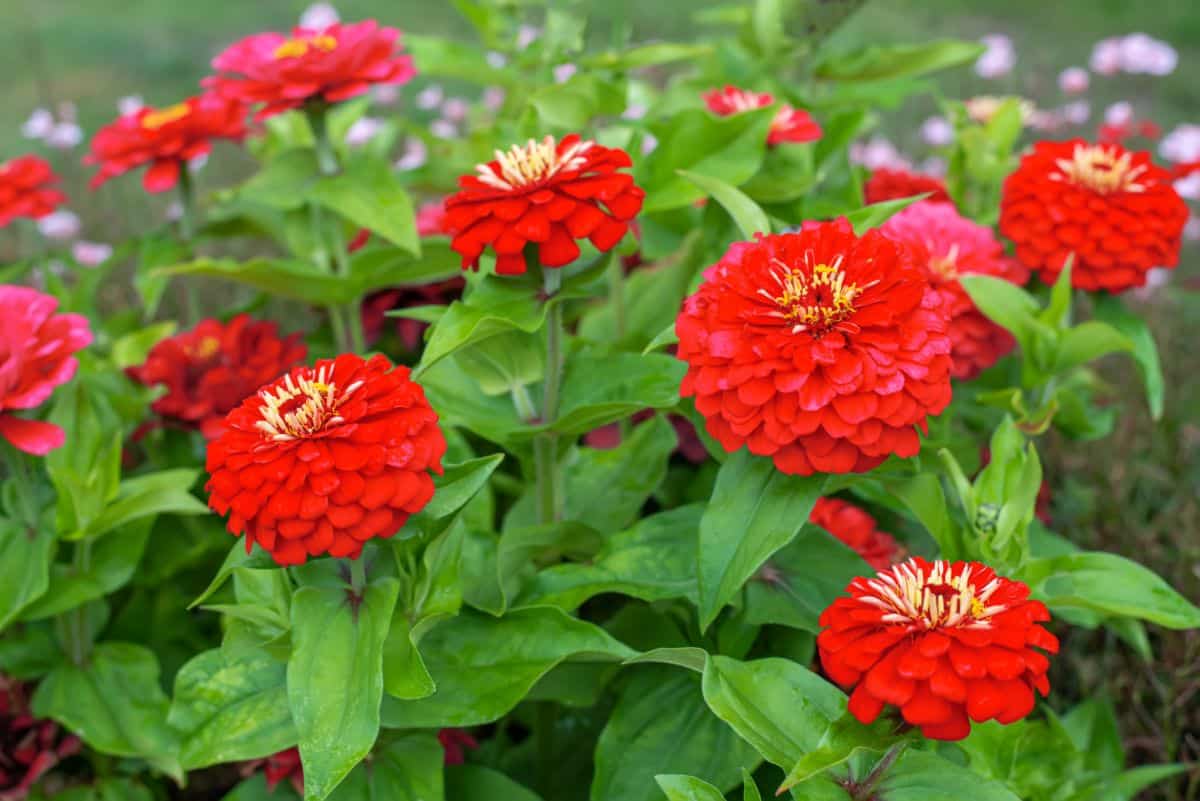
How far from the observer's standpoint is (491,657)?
119 centimetres

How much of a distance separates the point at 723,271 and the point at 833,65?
41.2 inches

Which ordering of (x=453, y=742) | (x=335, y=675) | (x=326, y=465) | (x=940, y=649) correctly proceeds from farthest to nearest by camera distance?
(x=453, y=742) → (x=335, y=675) → (x=326, y=465) → (x=940, y=649)

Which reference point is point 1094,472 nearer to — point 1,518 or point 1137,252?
point 1137,252

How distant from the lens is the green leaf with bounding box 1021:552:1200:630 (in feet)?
3.70

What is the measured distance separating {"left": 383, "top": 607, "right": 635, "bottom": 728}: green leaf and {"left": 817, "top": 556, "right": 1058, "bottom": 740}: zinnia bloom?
0.98 feet

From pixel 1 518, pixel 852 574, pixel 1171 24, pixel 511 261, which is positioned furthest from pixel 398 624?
pixel 1171 24

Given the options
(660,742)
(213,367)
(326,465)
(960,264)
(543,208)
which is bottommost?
(660,742)

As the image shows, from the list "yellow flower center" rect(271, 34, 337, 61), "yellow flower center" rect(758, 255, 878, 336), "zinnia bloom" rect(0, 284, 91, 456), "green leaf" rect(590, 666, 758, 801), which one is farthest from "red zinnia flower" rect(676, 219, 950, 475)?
"yellow flower center" rect(271, 34, 337, 61)

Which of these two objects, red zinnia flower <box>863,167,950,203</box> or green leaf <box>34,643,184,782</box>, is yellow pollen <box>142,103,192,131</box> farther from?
red zinnia flower <box>863,167,950,203</box>

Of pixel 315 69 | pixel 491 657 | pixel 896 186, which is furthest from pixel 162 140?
pixel 896 186

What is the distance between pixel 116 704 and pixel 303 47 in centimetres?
94

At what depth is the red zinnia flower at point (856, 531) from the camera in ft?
4.81

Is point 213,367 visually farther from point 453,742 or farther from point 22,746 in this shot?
point 453,742

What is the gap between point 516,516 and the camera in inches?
59.6
